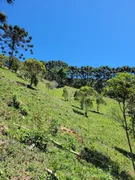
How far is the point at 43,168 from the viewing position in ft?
27.3

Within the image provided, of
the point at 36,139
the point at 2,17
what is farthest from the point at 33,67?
the point at 36,139

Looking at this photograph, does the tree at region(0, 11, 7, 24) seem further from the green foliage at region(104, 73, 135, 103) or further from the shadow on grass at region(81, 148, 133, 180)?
the green foliage at region(104, 73, 135, 103)

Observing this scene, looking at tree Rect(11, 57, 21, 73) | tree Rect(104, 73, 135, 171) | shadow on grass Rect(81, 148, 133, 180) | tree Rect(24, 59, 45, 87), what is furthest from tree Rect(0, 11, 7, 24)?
tree Rect(11, 57, 21, 73)

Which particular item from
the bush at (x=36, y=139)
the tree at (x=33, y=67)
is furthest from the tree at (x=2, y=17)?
the tree at (x=33, y=67)

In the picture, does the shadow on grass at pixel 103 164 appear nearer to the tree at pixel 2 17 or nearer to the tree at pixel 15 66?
the tree at pixel 2 17

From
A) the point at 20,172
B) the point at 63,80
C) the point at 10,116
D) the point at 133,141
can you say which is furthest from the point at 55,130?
the point at 63,80

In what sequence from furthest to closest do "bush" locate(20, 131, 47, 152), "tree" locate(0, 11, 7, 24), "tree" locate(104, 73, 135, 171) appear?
"tree" locate(104, 73, 135, 171), "bush" locate(20, 131, 47, 152), "tree" locate(0, 11, 7, 24)

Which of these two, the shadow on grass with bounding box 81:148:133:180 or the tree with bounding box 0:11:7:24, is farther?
the shadow on grass with bounding box 81:148:133:180

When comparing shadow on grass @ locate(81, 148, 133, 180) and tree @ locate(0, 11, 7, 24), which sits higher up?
tree @ locate(0, 11, 7, 24)

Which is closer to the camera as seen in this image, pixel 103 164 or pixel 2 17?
pixel 2 17

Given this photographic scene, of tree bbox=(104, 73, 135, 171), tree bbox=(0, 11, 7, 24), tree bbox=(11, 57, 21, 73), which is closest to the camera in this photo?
tree bbox=(0, 11, 7, 24)

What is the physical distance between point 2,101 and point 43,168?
30.5 ft

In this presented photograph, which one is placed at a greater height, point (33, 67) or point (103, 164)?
point (33, 67)

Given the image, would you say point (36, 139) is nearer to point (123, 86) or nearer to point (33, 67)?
point (123, 86)
